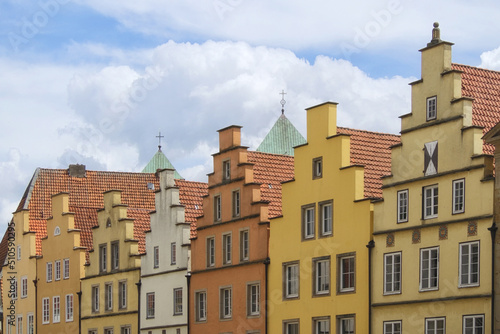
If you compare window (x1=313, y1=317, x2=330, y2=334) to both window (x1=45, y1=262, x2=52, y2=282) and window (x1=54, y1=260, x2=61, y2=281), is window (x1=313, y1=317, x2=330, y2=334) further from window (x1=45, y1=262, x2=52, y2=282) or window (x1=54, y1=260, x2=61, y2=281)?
window (x1=45, y1=262, x2=52, y2=282)

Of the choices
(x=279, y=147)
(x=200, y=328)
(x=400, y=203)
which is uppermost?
(x=279, y=147)

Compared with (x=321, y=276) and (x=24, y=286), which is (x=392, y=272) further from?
(x=24, y=286)

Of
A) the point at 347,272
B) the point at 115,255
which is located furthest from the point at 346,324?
the point at 115,255

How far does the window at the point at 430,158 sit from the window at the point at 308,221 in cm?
758

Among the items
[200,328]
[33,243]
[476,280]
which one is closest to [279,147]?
[33,243]

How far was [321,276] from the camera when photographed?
2194 inches

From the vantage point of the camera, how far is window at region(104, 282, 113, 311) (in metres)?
73.0

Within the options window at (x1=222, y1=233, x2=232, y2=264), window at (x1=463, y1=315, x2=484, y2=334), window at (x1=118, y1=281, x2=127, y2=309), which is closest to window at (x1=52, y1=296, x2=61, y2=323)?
window at (x1=118, y1=281, x2=127, y2=309)

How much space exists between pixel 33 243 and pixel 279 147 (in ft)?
84.0

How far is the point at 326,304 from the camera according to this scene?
180 ft

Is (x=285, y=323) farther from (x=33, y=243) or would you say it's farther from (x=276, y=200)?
(x=33, y=243)

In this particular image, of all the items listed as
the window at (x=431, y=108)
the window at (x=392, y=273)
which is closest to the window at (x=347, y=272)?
the window at (x=392, y=273)

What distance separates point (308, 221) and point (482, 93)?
10.0m

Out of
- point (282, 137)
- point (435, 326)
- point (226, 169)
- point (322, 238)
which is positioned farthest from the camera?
point (282, 137)
